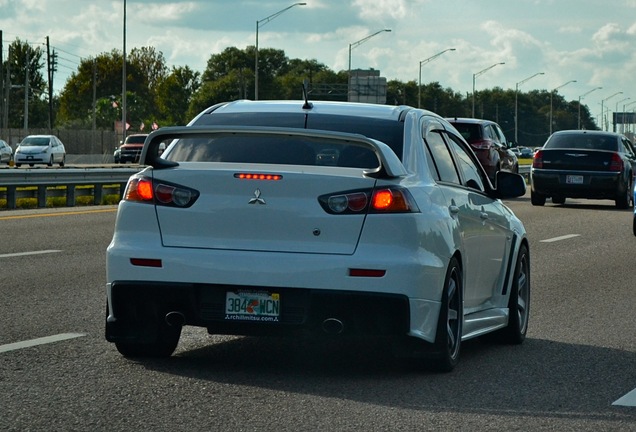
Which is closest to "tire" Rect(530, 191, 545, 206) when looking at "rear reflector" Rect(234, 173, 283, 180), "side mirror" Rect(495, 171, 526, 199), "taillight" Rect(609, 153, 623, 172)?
"taillight" Rect(609, 153, 623, 172)

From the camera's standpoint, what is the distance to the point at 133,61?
17112 centimetres

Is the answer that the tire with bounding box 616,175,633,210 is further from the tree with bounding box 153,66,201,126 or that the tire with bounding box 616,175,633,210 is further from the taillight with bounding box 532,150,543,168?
the tree with bounding box 153,66,201,126

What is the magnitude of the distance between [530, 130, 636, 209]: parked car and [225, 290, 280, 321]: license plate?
79.0ft

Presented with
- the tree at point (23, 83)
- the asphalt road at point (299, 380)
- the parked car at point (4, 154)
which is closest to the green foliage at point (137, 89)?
the tree at point (23, 83)

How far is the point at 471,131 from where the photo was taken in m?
33.5

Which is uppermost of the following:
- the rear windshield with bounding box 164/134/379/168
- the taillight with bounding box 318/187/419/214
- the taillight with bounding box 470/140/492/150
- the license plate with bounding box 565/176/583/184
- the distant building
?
the distant building

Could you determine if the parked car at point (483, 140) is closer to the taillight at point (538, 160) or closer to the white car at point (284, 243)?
the taillight at point (538, 160)

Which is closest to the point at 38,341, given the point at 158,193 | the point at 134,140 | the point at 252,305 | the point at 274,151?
the point at 158,193

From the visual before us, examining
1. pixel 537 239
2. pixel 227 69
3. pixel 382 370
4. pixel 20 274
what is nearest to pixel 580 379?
pixel 382 370

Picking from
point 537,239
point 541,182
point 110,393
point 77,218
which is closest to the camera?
point 110,393

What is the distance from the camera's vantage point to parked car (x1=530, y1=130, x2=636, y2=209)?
101 ft

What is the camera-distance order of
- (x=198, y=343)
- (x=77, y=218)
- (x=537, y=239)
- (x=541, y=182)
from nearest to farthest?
(x=198, y=343) < (x=537, y=239) < (x=77, y=218) < (x=541, y=182)

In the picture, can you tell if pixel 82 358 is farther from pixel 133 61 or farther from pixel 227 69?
pixel 227 69

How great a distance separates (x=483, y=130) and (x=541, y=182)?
2.75 meters
